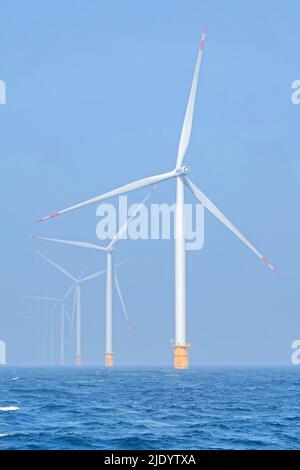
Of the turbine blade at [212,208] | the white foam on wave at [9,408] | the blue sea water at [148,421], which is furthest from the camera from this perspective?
the turbine blade at [212,208]

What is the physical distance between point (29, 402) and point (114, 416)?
53.6 feet

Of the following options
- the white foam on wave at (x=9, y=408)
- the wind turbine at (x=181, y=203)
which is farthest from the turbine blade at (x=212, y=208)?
the white foam on wave at (x=9, y=408)

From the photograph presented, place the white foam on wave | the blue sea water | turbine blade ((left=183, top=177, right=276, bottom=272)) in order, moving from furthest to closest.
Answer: turbine blade ((left=183, top=177, right=276, bottom=272))
the white foam on wave
the blue sea water

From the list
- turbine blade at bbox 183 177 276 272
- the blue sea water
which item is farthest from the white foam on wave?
turbine blade at bbox 183 177 276 272

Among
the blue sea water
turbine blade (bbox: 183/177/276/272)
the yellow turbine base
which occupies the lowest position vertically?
the blue sea water

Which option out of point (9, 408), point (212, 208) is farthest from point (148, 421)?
point (212, 208)

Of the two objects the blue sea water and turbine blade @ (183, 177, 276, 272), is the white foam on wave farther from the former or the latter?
turbine blade @ (183, 177, 276, 272)

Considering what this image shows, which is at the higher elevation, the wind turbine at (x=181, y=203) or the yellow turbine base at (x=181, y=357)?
the wind turbine at (x=181, y=203)

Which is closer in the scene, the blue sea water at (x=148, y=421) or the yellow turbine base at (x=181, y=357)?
the blue sea water at (x=148, y=421)

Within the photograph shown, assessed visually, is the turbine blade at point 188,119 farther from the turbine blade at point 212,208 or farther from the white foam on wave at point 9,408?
the white foam on wave at point 9,408

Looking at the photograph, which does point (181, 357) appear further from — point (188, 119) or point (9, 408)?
point (9, 408)

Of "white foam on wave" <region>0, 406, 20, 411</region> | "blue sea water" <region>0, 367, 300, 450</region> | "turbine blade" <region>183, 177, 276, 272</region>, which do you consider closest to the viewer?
"blue sea water" <region>0, 367, 300, 450</region>
